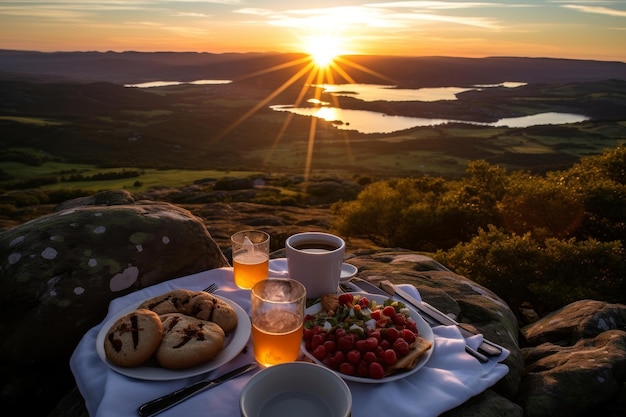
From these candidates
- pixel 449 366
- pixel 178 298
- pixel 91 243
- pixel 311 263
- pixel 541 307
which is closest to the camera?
pixel 449 366

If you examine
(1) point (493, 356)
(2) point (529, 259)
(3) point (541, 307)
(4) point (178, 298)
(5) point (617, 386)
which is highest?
(4) point (178, 298)

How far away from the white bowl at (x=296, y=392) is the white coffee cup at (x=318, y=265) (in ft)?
4.49

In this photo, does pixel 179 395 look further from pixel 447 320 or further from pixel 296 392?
pixel 447 320

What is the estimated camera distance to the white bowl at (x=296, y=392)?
2131mm

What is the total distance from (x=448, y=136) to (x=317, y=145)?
4757cm

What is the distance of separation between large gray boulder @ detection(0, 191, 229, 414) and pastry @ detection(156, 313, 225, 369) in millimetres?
1245

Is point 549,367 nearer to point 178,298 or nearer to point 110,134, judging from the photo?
point 178,298

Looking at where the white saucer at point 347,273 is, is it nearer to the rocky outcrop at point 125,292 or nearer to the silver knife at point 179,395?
the rocky outcrop at point 125,292

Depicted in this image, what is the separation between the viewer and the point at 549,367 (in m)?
3.69

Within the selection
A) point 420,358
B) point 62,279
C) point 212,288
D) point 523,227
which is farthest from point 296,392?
point 523,227

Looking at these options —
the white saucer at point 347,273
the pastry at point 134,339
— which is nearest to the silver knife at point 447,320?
the white saucer at point 347,273

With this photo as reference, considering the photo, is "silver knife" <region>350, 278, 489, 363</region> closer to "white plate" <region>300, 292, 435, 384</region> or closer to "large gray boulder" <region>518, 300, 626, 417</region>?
"white plate" <region>300, 292, 435, 384</region>

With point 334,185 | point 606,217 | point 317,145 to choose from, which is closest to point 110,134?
point 317,145

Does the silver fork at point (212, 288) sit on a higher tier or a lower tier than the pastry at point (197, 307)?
lower
